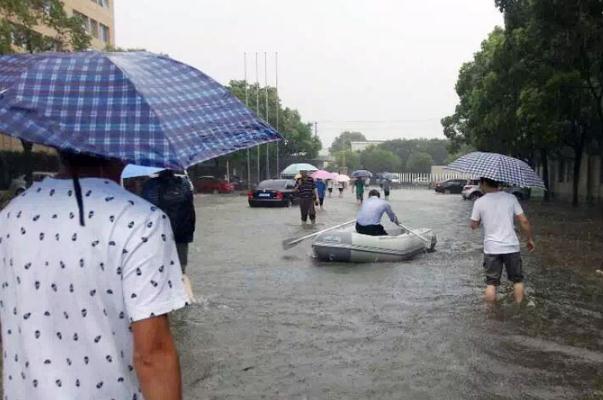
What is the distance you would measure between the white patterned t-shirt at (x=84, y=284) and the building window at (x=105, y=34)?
53.4 m

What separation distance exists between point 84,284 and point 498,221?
6.23 meters

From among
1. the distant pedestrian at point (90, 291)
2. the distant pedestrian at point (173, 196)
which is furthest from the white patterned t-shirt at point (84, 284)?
the distant pedestrian at point (173, 196)

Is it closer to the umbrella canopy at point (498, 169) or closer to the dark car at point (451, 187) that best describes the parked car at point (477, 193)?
the dark car at point (451, 187)

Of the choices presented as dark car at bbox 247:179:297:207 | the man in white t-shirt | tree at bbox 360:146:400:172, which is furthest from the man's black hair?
tree at bbox 360:146:400:172

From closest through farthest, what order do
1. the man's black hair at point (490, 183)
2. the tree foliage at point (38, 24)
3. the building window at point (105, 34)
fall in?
the man's black hair at point (490, 183), the tree foliage at point (38, 24), the building window at point (105, 34)

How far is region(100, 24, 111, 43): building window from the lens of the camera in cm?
5184

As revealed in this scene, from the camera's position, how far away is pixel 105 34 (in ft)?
173

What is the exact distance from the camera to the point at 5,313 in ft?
6.70

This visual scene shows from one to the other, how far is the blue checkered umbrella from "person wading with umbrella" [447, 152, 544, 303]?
5596 millimetres

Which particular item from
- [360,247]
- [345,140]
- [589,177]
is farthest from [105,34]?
[345,140]

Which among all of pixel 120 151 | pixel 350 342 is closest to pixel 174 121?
pixel 120 151

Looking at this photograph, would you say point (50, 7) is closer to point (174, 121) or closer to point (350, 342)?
point (350, 342)

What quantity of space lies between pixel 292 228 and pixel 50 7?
43.7 ft

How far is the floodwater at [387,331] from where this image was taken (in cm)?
530
